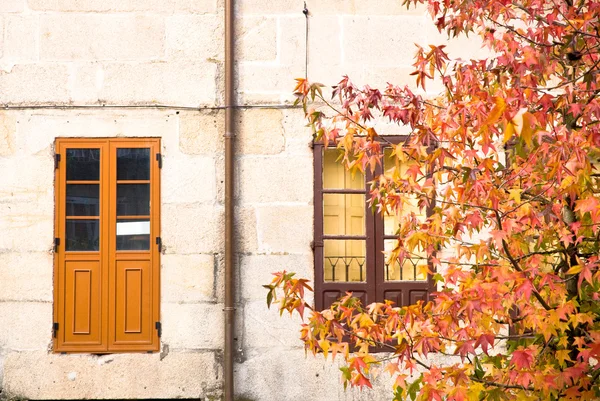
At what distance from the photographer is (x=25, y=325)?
6.91 meters

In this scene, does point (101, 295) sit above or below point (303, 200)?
Result: below

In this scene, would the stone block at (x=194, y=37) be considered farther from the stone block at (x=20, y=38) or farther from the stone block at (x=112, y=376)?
the stone block at (x=112, y=376)

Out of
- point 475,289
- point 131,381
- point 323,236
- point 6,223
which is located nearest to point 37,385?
point 131,381

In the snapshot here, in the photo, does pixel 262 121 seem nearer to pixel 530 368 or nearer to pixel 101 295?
pixel 101 295

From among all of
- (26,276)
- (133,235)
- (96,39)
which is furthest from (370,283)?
(96,39)

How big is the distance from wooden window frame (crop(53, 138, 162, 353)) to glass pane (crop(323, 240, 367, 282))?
1508 millimetres

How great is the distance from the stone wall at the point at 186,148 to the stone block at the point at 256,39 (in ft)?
0.04

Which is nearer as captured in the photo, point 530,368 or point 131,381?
point 530,368

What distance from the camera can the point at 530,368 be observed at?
3543mm

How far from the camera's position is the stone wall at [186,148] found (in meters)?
6.92

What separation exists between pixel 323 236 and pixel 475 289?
3.67 metres

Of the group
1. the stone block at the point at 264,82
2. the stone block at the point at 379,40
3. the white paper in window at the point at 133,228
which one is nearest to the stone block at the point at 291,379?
the white paper in window at the point at 133,228

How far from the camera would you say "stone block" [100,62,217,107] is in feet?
23.1

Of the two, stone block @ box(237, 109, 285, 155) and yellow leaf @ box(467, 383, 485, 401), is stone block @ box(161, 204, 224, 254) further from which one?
yellow leaf @ box(467, 383, 485, 401)
